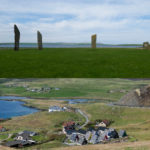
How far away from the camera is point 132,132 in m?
5.29

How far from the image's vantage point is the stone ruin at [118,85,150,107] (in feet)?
22.8

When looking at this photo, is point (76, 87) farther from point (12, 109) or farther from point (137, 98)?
point (12, 109)

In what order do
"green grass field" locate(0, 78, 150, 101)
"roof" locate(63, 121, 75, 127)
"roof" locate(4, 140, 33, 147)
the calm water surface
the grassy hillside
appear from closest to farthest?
"roof" locate(4, 140, 33, 147)
the grassy hillside
"roof" locate(63, 121, 75, 127)
the calm water surface
"green grass field" locate(0, 78, 150, 101)

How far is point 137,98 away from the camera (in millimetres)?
7102

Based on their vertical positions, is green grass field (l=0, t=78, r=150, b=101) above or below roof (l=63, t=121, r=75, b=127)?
above

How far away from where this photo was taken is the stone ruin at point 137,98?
22.8 ft

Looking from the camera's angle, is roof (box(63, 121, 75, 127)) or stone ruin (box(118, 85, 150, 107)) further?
stone ruin (box(118, 85, 150, 107))

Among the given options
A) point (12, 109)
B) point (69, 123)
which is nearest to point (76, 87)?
point (12, 109)

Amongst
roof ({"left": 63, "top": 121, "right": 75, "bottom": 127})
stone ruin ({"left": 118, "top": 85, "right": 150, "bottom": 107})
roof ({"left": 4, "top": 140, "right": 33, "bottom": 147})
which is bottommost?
roof ({"left": 4, "top": 140, "right": 33, "bottom": 147})

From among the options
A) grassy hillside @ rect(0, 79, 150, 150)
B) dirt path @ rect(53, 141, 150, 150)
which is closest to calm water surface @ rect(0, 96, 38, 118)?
grassy hillside @ rect(0, 79, 150, 150)

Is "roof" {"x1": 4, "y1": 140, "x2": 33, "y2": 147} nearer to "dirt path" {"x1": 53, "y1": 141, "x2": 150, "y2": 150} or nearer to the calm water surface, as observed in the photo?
"dirt path" {"x1": 53, "y1": 141, "x2": 150, "y2": 150}

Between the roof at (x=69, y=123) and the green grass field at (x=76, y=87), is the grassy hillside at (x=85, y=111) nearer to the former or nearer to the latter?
the green grass field at (x=76, y=87)

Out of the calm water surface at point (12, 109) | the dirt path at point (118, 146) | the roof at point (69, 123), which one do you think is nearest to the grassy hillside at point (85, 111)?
the dirt path at point (118, 146)

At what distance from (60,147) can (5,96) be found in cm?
380
